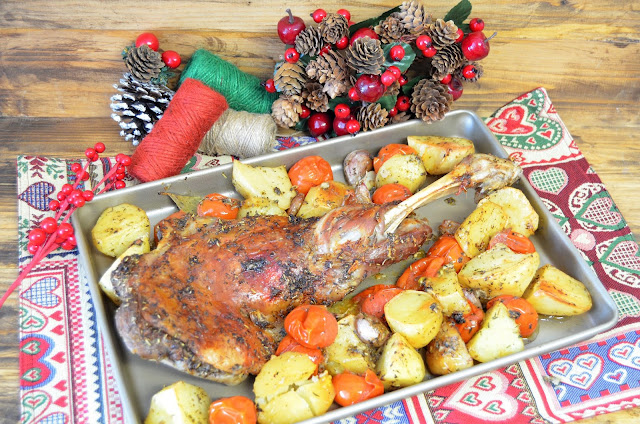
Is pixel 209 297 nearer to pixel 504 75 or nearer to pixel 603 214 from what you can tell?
pixel 603 214

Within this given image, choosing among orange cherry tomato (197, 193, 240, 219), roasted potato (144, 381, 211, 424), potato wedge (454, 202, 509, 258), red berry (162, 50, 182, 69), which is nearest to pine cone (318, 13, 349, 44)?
red berry (162, 50, 182, 69)

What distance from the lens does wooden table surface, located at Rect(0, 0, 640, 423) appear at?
8.03ft

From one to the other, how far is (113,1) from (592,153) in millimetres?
2126

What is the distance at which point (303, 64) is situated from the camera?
251cm

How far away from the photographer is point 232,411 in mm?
1692

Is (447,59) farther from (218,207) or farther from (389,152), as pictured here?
(218,207)

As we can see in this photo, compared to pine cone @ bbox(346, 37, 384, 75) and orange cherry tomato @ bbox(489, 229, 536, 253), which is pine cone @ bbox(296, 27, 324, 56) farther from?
orange cherry tomato @ bbox(489, 229, 536, 253)

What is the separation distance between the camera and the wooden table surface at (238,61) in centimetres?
245

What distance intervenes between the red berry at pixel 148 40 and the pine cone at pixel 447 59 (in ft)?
3.56

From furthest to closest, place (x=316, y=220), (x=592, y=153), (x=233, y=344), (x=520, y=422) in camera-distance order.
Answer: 1. (x=592, y=153)
2. (x=316, y=220)
3. (x=520, y=422)
4. (x=233, y=344)

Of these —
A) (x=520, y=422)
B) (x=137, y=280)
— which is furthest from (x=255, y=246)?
(x=520, y=422)

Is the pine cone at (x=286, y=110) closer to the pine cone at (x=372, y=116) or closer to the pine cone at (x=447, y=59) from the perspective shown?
the pine cone at (x=372, y=116)

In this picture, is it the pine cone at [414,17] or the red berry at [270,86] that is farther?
the red berry at [270,86]

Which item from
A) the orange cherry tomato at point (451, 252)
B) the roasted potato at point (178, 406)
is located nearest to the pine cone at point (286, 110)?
the orange cherry tomato at point (451, 252)
